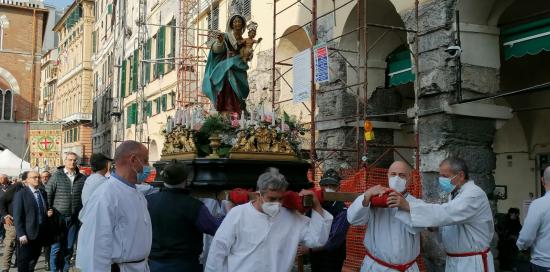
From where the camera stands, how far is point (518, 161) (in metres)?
12.5

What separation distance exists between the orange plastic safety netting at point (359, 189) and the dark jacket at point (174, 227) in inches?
99.2

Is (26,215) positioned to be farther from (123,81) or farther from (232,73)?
Result: (123,81)

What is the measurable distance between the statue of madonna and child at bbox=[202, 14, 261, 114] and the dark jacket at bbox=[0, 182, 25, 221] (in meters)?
3.77

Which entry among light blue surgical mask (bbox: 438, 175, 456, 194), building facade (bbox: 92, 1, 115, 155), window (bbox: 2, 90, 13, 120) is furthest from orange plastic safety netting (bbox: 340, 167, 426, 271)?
window (bbox: 2, 90, 13, 120)

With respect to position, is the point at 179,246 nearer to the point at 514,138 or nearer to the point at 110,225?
the point at 110,225

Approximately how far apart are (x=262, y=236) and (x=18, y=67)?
148 ft

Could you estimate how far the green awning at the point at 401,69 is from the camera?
10.3m

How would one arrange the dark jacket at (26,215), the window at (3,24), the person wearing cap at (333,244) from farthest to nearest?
the window at (3,24), the dark jacket at (26,215), the person wearing cap at (333,244)

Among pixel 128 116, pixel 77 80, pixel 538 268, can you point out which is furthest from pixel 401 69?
pixel 77 80

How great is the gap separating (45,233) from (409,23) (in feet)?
21.3

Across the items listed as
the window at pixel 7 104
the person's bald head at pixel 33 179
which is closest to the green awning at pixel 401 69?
the person's bald head at pixel 33 179

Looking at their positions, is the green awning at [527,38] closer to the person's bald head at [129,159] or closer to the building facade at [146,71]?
A: the person's bald head at [129,159]

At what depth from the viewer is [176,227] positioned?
4.64 metres

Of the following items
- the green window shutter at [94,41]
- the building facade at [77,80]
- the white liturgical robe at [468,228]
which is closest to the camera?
the white liturgical robe at [468,228]
